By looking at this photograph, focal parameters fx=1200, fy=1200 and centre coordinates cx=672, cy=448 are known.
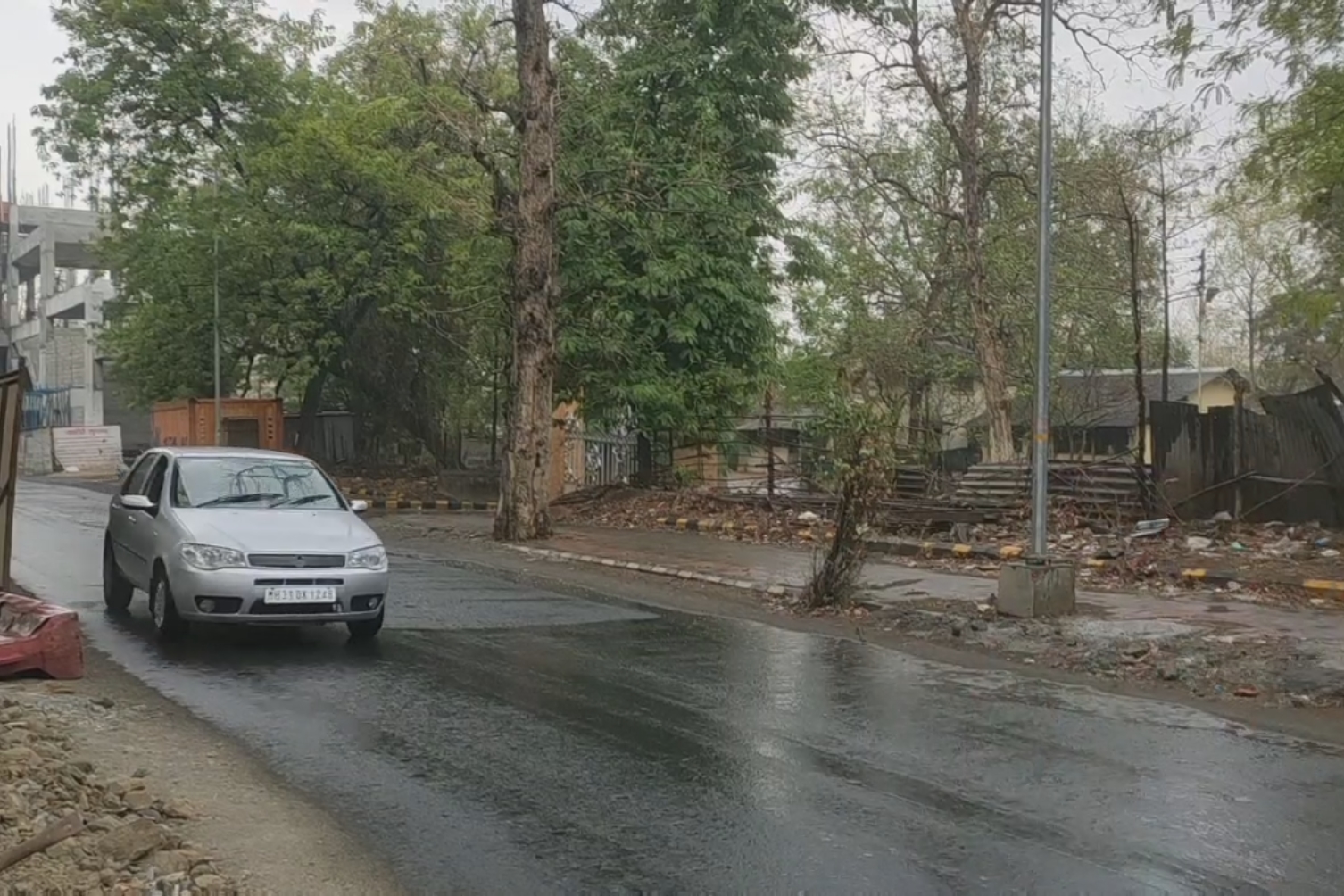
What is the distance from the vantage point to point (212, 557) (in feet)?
30.4

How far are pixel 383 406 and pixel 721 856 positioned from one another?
30.6 m

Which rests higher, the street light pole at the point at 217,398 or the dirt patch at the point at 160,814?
the street light pole at the point at 217,398

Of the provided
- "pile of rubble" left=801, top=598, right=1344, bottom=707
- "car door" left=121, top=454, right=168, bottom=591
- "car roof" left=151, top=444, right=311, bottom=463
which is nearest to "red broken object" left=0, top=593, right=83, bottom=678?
"car door" left=121, top=454, right=168, bottom=591

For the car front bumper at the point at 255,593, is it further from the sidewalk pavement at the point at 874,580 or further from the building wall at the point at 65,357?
A: the building wall at the point at 65,357

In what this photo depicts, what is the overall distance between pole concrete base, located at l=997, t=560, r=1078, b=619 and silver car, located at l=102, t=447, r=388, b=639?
231 inches

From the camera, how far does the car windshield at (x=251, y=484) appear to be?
10328 mm

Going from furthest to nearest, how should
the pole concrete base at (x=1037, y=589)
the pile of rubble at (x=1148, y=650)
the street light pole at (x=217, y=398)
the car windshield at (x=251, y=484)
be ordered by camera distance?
the street light pole at (x=217, y=398) → the pole concrete base at (x=1037, y=589) → the car windshield at (x=251, y=484) → the pile of rubble at (x=1148, y=650)

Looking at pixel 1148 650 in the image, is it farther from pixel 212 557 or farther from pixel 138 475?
pixel 138 475

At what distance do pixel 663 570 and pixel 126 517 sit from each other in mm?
6826

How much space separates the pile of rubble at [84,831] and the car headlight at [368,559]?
10.7ft

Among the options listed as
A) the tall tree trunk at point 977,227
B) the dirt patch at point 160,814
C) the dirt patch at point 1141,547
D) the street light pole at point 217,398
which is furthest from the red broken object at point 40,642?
the street light pole at point 217,398

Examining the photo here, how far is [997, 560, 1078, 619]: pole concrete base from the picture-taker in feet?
37.4

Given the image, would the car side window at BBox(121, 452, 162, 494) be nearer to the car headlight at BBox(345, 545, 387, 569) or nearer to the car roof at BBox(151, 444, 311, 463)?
the car roof at BBox(151, 444, 311, 463)

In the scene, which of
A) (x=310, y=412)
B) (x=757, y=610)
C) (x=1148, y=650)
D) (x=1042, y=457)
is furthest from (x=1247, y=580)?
(x=310, y=412)
